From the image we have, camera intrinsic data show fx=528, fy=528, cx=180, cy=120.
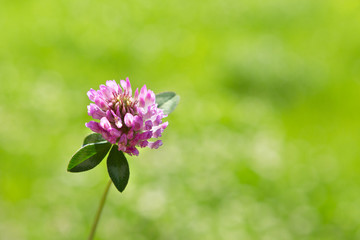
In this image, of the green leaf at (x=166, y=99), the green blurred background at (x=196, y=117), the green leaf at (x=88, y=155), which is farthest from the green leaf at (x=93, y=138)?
the green blurred background at (x=196, y=117)

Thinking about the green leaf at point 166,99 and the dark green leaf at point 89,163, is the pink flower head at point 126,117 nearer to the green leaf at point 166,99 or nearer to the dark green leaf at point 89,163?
the dark green leaf at point 89,163

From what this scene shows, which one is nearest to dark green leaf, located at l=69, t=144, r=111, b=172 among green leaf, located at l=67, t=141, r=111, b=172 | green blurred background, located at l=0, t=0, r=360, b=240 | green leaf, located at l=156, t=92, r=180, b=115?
green leaf, located at l=67, t=141, r=111, b=172

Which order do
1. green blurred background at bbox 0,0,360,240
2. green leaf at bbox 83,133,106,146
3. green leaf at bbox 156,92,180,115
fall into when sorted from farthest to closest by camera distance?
green blurred background at bbox 0,0,360,240, green leaf at bbox 156,92,180,115, green leaf at bbox 83,133,106,146

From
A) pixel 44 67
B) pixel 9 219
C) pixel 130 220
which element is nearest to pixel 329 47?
pixel 44 67

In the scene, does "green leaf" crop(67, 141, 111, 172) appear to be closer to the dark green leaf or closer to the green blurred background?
the dark green leaf

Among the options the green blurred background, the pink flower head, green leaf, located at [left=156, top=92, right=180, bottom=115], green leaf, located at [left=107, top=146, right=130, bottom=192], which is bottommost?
green leaf, located at [left=107, top=146, right=130, bottom=192]

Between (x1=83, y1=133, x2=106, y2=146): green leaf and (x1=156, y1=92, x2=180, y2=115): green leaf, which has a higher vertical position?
(x1=156, y1=92, x2=180, y2=115): green leaf

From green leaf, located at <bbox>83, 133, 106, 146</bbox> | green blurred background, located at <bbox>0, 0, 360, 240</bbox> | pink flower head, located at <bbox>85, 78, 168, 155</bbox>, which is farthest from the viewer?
green blurred background, located at <bbox>0, 0, 360, 240</bbox>

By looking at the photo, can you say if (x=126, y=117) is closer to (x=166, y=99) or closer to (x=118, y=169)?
(x=118, y=169)
